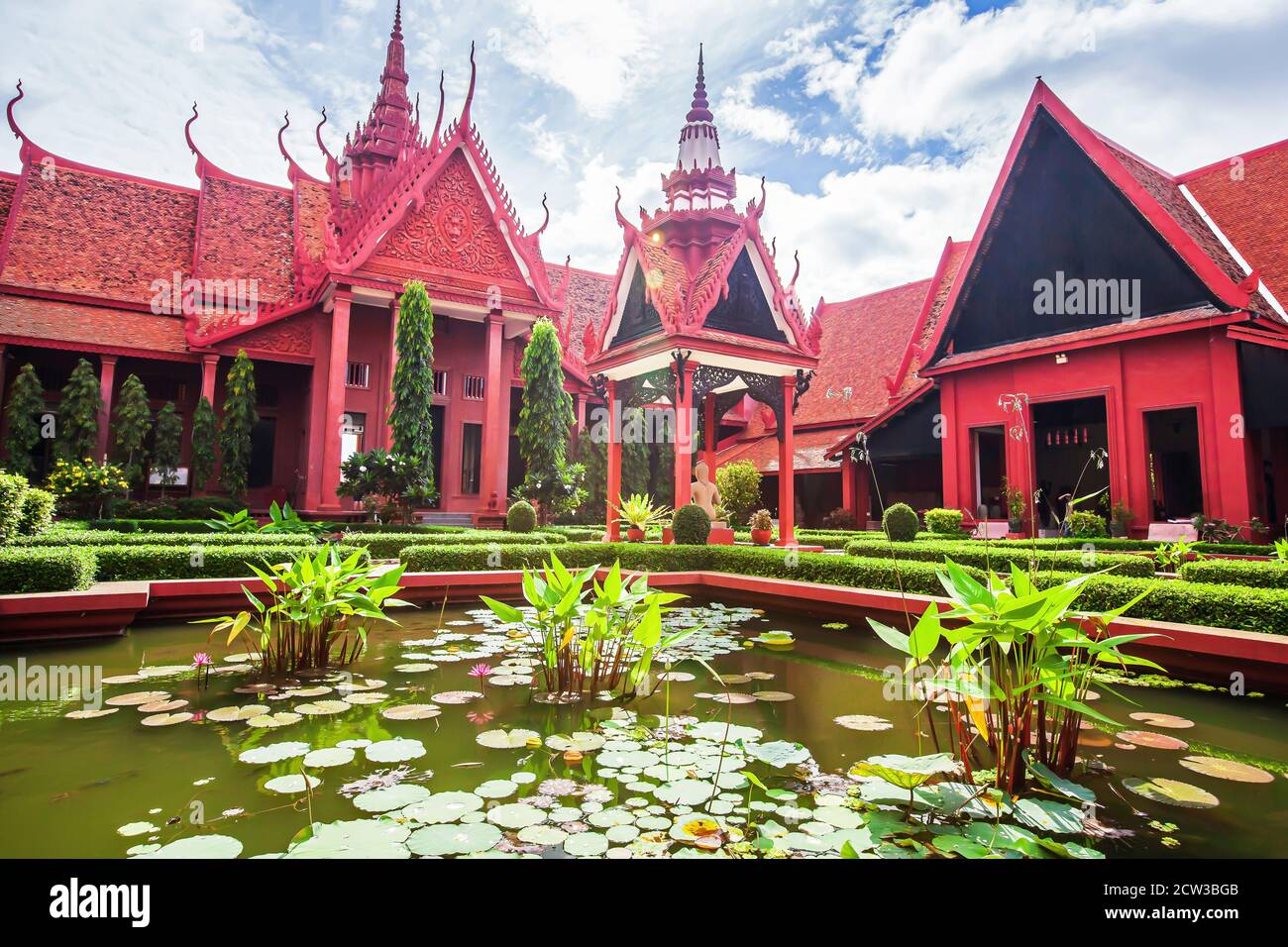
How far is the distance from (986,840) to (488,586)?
6265mm

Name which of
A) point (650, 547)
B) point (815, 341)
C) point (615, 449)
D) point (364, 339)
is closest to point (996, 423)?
point (815, 341)

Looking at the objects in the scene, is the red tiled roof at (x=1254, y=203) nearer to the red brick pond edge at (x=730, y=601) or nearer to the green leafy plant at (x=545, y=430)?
the red brick pond edge at (x=730, y=601)

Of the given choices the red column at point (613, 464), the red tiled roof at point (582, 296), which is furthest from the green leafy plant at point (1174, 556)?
the red tiled roof at point (582, 296)

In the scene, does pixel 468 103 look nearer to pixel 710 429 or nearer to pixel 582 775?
pixel 710 429

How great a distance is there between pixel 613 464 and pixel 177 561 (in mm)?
6517

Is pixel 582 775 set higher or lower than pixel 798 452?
lower

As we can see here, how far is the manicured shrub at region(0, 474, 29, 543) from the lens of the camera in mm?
6039

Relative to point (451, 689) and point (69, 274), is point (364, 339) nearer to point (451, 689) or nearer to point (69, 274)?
point (69, 274)

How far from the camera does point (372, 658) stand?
448 centimetres

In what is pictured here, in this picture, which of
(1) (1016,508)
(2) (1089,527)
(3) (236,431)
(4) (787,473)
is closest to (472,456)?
(3) (236,431)

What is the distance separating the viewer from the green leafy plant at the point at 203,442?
14.1 metres

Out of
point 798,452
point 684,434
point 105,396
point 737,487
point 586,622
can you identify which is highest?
point 105,396

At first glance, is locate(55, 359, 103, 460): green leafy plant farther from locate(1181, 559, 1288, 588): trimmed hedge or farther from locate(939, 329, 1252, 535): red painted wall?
locate(939, 329, 1252, 535): red painted wall

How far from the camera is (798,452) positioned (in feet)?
61.3
